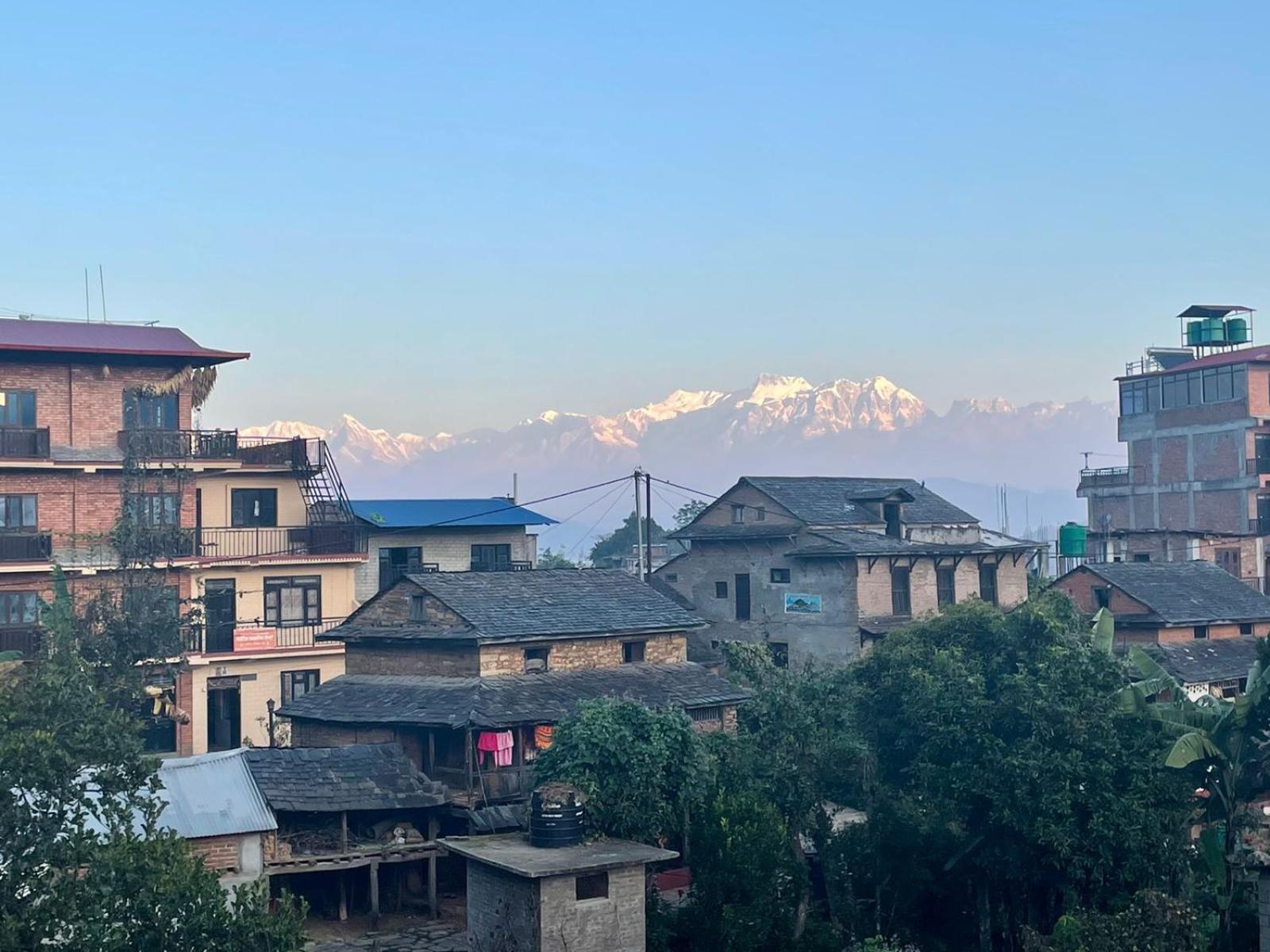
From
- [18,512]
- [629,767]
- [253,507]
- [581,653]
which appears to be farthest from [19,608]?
[629,767]

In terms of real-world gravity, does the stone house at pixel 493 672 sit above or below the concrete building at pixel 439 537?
below

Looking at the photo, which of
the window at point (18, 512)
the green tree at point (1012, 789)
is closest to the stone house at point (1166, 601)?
the green tree at point (1012, 789)

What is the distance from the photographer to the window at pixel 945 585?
5316cm

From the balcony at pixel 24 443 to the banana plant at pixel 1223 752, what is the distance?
3280 cm

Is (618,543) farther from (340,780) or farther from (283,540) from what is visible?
(340,780)

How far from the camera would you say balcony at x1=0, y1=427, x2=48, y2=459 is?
43.8 m

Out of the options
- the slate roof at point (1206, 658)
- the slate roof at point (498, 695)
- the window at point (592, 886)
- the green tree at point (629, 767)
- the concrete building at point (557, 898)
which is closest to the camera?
the concrete building at point (557, 898)

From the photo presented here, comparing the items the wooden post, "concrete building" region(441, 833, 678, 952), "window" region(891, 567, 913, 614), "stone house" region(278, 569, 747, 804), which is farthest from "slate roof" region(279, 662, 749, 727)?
"window" region(891, 567, 913, 614)

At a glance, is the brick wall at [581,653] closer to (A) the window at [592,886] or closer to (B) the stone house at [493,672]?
(B) the stone house at [493,672]

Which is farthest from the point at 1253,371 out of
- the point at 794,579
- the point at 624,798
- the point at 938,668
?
the point at 624,798

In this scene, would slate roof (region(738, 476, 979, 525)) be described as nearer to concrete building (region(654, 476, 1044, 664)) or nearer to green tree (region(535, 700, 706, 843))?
concrete building (region(654, 476, 1044, 664))

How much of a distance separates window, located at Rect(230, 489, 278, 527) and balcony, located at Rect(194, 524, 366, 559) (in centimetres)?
33

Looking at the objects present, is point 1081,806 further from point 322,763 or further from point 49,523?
point 49,523

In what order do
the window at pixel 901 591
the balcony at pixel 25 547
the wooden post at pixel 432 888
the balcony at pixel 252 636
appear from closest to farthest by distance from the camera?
the wooden post at pixel 432 888, the balcony at pixel 25 547, the balcony at pixel 252 636, the window at pixel 901 591
